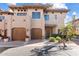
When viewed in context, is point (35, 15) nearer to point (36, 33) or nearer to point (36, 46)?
point (36, 33)

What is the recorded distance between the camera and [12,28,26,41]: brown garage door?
5955 mm

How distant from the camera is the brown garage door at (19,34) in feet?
19.5

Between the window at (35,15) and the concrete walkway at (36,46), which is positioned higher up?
the window at (35,15)

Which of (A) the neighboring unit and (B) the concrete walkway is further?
(A) the neighboring unit

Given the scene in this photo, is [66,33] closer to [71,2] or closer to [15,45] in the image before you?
[71,2]

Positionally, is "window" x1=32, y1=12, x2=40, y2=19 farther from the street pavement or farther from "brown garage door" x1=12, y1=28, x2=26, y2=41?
the street pavement

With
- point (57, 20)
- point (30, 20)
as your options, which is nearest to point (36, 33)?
point (30, 20)

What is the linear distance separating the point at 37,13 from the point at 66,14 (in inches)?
29.7

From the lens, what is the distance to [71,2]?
571 centimetres

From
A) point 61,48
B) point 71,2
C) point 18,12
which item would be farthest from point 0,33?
point 71,2

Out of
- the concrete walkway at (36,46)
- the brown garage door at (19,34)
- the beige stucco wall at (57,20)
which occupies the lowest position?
the concrete walkway at (36,46)

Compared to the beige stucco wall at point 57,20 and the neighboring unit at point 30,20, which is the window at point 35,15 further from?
the beige stucco wall at point 57,20

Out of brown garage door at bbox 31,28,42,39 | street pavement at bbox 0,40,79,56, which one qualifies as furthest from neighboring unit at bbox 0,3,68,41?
street pavement at bbox 0,40,79,56

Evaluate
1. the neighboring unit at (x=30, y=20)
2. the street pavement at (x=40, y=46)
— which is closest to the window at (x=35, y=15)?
the neighboring unit at (x=30, y=20)
